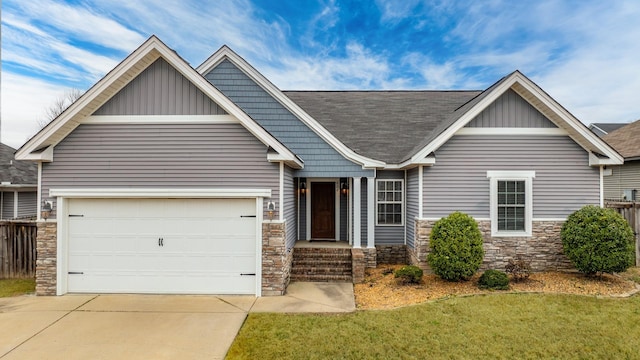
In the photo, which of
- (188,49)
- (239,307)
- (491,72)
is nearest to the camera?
(239,307)

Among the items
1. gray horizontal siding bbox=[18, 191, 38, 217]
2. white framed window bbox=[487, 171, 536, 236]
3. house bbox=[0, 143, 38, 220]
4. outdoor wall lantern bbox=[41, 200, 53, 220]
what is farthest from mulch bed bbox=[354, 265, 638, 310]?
gray horizontal siding bbox=[18, 191, 38, 217]

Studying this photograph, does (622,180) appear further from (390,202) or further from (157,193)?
(157,193)

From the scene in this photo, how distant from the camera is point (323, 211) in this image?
1091 cm

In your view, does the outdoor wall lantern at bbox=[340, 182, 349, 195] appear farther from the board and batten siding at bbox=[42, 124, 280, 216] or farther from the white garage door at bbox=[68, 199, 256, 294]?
the white garage door at bbox=[68, 199, 256, 294]

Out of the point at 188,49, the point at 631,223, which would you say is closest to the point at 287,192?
the point at 631,223

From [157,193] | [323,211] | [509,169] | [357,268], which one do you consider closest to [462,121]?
[509,169]

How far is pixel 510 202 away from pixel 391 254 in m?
3.89

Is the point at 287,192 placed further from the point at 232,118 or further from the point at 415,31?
the point at 415,31

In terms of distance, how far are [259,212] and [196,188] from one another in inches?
62.3

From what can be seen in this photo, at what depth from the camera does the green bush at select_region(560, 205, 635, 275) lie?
7152 millimetres

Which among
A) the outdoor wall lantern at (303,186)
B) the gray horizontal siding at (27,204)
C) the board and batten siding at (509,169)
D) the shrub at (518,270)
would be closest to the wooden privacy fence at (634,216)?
the board and batten siding at (509,169)

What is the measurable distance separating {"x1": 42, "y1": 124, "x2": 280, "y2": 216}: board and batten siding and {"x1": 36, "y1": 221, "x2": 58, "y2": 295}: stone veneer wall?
0.87 metres

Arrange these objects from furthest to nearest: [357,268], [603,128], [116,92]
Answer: [603,128], [357,268], [116,92]

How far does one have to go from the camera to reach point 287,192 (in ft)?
25.8
